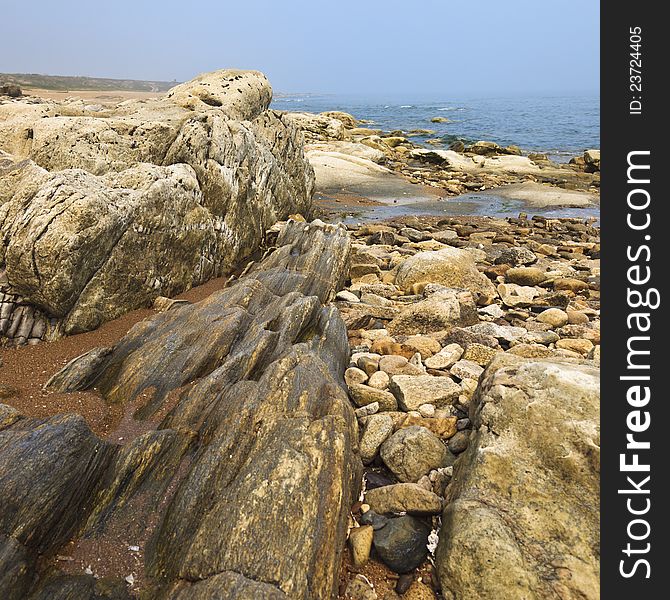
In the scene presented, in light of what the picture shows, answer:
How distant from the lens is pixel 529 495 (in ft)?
16.7

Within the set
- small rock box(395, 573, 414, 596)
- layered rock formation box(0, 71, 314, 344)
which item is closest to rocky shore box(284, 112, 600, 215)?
layered rock formation box(0, 71, 314, 344)

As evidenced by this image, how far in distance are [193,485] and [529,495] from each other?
149 inches

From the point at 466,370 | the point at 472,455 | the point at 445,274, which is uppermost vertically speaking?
the point at 445,274

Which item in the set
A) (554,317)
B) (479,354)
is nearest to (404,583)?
(479,354)

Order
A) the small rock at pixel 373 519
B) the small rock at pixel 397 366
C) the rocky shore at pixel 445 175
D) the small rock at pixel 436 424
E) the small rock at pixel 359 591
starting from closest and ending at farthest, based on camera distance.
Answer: the small rock at pixel 359 591 → the small rock at pixel 373 519 → the small rock at pixel 436 424 → the small rock at pixel 397 366 → the rocky shore at pixel 445 175

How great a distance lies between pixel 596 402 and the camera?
5.41 meters

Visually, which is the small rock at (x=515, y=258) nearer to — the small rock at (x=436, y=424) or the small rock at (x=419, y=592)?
the small rock at (x=436, y=424)

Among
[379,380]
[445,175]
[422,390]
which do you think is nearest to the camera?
[422,390]

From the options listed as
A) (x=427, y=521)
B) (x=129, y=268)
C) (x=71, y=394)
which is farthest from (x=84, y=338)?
(x=427, y=521)

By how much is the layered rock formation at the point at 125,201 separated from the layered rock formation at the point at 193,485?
2.80 meters

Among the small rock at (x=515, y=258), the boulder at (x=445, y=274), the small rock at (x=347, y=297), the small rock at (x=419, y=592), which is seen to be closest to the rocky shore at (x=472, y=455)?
the small rock at (x=419, y=592)

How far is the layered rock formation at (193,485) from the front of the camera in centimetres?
Answer: 454

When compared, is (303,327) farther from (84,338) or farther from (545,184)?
(545,184)

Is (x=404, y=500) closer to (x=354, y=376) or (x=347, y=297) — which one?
(x=354, y=376)
